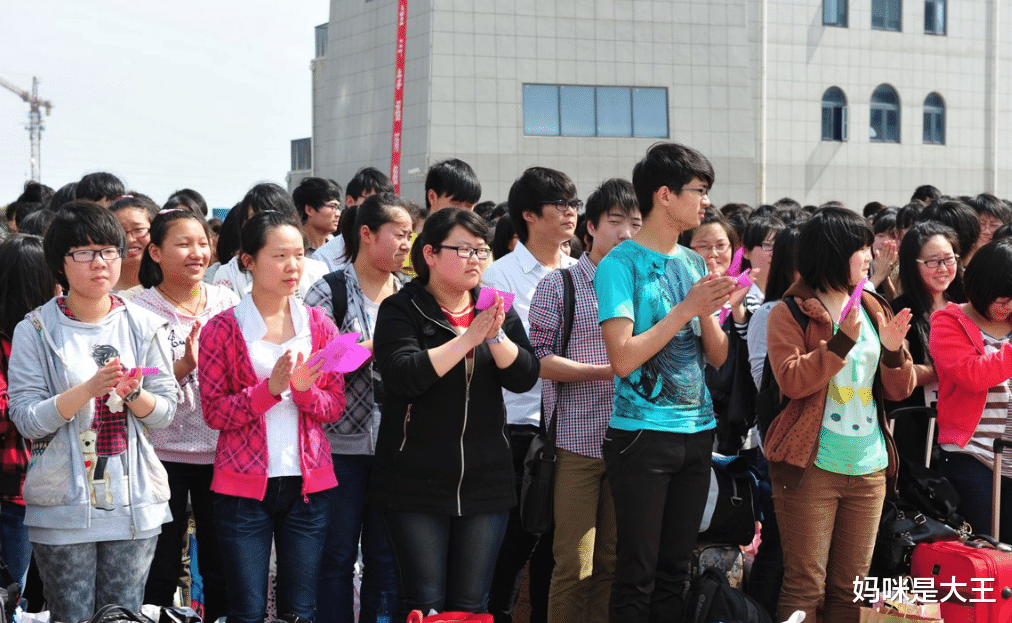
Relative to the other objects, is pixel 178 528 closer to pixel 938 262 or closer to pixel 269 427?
pixel 269 427

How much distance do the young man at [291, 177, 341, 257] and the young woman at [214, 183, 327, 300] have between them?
0.59 m

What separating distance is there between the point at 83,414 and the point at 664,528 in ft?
7.08

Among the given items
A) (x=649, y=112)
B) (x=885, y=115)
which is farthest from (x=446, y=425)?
(x=885, y=115)

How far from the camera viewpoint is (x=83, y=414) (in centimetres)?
368

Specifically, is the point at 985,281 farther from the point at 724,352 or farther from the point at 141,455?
the point at 141,455

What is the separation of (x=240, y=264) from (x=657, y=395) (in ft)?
7.64

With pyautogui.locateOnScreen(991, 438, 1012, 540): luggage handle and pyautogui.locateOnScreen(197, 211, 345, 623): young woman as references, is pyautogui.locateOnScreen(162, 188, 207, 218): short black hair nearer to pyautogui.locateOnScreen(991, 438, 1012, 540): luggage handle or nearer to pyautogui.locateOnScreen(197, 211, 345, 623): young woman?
pyautogui.locateOnScreen(197, 211, 345, 623): young woman

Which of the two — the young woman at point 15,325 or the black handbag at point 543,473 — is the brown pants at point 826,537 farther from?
the young woman at point 15,325

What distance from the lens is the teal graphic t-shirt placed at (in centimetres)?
377

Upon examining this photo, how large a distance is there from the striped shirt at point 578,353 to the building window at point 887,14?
24.9 metres

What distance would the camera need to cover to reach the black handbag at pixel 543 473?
13.4 ft

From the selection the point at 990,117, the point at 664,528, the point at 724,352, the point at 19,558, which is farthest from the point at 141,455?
the point at 990,117

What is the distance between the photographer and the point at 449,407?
3.72 metres

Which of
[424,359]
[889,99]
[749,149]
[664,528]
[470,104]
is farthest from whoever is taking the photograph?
[889,99]
